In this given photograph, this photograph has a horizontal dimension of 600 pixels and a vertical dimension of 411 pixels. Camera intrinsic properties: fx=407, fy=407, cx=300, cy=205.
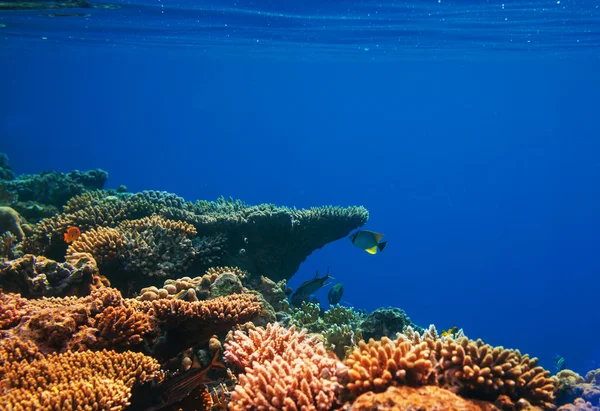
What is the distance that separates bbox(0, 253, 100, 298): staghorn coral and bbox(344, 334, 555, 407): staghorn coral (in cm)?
443

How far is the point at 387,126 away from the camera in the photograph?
428ft

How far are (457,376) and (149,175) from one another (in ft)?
553

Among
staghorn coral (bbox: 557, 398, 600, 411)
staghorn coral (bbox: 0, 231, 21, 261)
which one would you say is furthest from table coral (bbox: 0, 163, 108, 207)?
staghorn coral (bbox: 557, 398, 600, 411)

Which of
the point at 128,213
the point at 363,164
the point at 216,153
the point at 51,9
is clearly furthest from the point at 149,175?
the point at 128,213

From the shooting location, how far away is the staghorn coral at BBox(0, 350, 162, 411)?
9.72 feet

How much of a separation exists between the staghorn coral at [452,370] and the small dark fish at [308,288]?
15.4 ft

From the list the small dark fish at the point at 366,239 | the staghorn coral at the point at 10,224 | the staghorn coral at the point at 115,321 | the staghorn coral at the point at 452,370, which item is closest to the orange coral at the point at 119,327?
the staghorn coral at the point at 115,321

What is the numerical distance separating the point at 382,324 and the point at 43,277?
5108mm

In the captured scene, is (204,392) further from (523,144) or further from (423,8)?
(523,144)

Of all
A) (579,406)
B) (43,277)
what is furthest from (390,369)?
(43,277)

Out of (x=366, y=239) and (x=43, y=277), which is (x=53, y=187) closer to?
(x=43, y=277)

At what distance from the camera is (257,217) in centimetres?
877

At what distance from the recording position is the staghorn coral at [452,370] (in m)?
2.99

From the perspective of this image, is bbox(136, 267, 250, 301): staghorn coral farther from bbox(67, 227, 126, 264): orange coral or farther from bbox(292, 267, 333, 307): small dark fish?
bbox(292, 267, 333, 307): small dark fish
